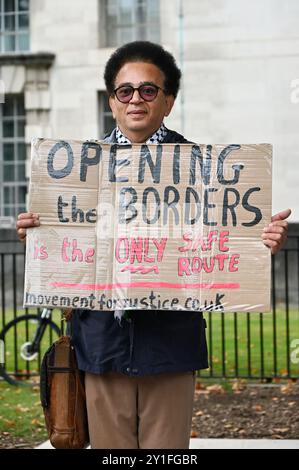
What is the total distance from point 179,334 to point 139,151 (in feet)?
2.16

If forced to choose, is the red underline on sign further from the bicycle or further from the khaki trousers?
the bicycle

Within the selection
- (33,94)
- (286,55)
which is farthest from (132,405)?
(33,94)

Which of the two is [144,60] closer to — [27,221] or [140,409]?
[27,221]

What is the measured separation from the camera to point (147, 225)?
3342 millimetres

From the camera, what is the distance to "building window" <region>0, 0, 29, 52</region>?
21.6 metres

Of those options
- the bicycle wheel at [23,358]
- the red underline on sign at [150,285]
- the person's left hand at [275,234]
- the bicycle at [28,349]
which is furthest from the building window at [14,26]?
the person's left hand at [275,234]

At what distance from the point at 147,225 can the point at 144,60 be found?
0.59m

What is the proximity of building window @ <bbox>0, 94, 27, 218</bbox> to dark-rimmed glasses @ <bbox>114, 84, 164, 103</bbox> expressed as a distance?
714 inches

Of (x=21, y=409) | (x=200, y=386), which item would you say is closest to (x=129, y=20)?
(x=200, y=386)

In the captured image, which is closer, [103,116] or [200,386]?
[200,386]

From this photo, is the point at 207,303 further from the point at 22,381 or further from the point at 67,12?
the point at 67,12

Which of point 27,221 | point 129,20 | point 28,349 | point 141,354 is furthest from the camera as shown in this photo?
point 129,20

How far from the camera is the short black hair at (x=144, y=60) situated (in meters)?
3.39

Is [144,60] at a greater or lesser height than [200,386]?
greater
